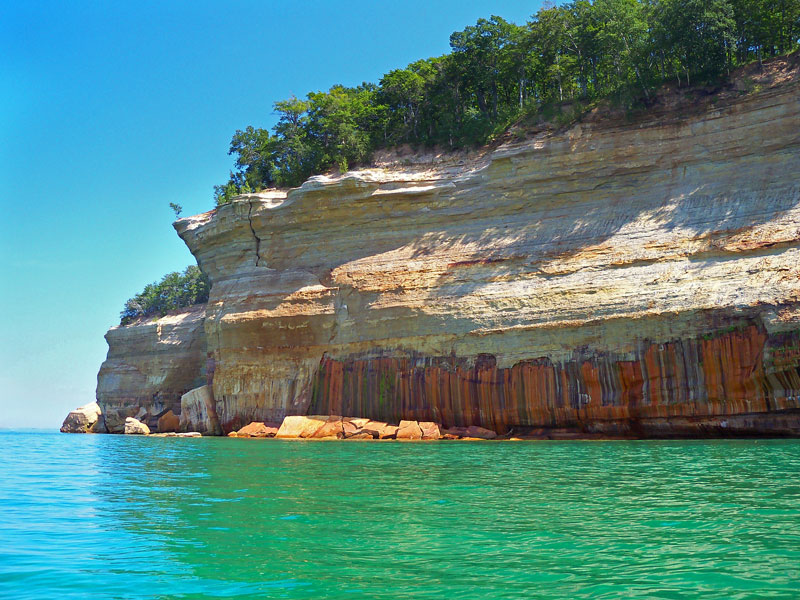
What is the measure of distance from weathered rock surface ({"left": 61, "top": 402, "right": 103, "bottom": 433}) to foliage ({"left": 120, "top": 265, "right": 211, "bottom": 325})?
6.59 metres

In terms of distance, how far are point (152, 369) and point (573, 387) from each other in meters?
28.8

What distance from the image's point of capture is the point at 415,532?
290 inches

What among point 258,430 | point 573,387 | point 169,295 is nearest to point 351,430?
point 258,430

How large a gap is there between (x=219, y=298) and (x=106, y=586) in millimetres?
30146

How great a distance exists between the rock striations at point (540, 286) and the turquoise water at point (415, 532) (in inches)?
319

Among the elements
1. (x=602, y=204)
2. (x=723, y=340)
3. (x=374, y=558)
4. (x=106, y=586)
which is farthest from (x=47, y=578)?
(x=602, y=204)

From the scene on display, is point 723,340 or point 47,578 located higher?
point 723,340

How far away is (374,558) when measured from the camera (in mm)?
6254

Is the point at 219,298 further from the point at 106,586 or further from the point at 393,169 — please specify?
the point at 106,586

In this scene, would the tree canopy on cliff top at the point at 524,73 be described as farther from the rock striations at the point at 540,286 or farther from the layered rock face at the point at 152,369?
the layered rock face at the point at 152,369

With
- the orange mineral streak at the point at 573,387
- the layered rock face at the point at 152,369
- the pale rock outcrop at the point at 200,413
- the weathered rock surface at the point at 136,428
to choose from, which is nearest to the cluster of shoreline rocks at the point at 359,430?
the orange mineral streak at the point at 573,387

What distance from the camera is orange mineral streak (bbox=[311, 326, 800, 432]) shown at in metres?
20.6

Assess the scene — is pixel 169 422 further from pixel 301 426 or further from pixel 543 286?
pixel 543 286

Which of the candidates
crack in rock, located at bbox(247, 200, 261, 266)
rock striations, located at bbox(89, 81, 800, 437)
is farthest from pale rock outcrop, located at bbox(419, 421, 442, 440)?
crack in rock, located at bbox(247, 200, 261, 266)
